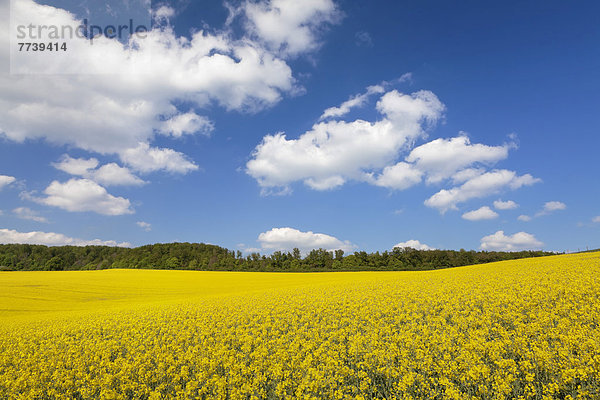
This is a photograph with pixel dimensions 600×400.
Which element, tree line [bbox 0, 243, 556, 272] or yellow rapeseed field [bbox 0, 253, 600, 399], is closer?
yellow rapeseed field [bbox 0, 253, 600, 399]

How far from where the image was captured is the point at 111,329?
1390 cm

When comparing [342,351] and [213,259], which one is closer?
[342,351]

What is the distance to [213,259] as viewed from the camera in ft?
276

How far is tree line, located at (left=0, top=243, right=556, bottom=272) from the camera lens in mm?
70562

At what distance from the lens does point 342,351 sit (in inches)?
309

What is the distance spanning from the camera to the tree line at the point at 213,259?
2778 inches

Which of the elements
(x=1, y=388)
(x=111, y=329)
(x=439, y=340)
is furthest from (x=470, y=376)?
(x=111, y=329)

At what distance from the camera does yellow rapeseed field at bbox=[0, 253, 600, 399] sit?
606cm

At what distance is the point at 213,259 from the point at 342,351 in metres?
81.4

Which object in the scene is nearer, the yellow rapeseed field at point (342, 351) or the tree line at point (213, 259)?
the yellow rapeseed field at point (342, 351)

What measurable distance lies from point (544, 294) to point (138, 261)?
9119 cm

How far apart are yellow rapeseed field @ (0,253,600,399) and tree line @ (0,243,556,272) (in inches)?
2127

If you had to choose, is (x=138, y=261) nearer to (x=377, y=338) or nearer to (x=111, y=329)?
(x=111, y=329)

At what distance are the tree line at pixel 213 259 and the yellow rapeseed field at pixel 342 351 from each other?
177ft
